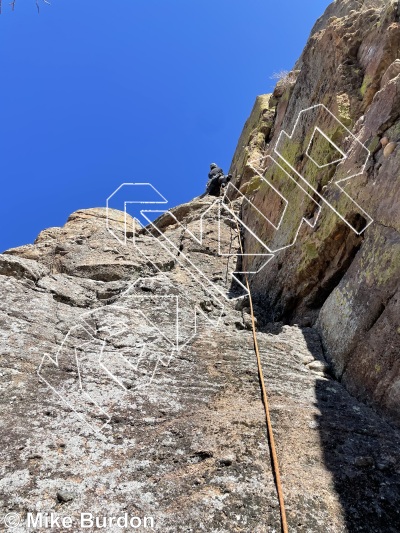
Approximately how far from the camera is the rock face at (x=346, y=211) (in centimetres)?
585

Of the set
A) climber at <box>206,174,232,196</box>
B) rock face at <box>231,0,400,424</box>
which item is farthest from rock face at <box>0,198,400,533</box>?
climber at <box>206,174,232,196</box>

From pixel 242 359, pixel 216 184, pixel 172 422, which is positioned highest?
pixel 216 184

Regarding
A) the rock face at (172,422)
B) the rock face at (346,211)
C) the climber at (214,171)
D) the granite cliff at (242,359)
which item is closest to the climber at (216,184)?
the climber at (214,171)

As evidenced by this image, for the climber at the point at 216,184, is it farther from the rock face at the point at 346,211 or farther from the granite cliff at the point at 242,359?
the granite cliff at the point at 242,359

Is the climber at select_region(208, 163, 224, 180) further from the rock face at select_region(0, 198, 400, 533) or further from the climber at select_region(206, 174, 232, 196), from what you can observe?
the rock face at select_region(0, 198, 400, 533)

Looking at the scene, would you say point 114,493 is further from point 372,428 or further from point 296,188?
point 296,188

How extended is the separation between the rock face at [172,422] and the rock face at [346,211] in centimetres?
59

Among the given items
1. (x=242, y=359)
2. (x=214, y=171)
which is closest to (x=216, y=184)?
(x=214, y=171)

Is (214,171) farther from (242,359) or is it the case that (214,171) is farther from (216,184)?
(242,359)

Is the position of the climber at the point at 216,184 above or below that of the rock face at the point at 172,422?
above

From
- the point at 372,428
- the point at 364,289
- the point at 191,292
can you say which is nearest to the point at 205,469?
the point at 372,428

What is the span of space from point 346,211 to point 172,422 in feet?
15.7

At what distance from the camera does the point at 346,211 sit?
7492 mm

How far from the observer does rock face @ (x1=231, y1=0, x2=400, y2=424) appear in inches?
230
